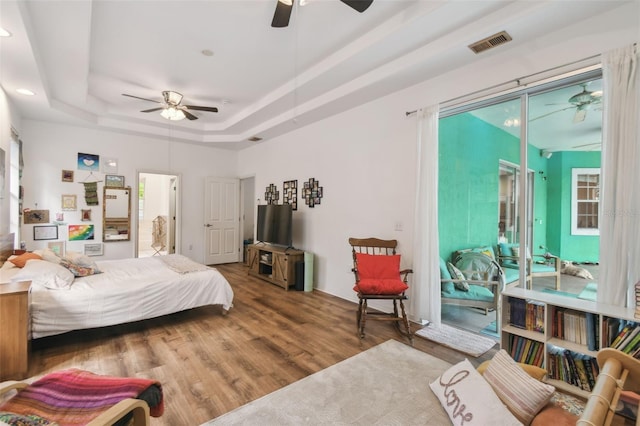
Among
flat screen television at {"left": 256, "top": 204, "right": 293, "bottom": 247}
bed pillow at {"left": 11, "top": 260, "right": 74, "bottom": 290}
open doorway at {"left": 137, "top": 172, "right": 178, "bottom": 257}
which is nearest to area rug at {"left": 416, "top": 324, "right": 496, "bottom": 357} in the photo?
flat screen television at {"left": 256, "top": 204, "right": 293, "bottom": 247}

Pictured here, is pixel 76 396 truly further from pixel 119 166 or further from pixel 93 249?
pixel 119 166

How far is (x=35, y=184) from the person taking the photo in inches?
194

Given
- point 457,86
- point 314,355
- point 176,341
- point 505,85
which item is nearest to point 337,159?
point 457,86

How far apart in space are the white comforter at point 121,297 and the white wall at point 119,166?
7.29ft

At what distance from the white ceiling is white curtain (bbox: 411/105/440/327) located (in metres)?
0.65

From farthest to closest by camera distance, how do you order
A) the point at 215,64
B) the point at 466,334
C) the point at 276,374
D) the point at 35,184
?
the point at 35,184 → the point at 215,64 → the point at 466,334 → the point at 276,374

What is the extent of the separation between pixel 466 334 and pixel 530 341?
0.79m

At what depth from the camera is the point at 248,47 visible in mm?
3137

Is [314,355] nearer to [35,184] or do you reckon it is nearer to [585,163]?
[585,163]

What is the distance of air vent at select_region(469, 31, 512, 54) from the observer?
250cm

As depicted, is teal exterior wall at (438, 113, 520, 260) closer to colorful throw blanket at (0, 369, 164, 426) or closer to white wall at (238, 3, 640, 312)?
white wall at (238, 3, 640, 312)

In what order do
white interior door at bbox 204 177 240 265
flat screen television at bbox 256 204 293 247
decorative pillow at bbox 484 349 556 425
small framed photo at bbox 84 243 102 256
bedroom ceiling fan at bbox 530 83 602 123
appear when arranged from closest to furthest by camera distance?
decorative pillow at bbox 484 349 556 425, bedroom ceiling fan at bbox 530 83 602 123, flat screen television at bbox 256 204 293 247, small framed photo at bbox 84 243 102 256, white interior door at bbox 204 177 240 265

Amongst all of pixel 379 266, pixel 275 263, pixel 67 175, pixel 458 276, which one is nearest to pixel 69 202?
pixel 67 175

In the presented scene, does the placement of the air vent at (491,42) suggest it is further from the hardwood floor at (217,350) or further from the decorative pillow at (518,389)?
the hardwood floor at (217,350)
